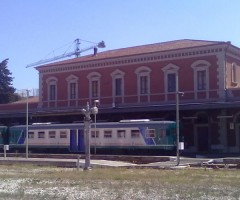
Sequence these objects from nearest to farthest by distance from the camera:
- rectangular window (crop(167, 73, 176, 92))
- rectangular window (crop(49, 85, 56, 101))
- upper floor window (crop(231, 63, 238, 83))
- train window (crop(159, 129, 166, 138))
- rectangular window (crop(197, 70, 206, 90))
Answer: train window (crop(159, 129, 166, 138)) → rectangular window (crop(197, 70, 206, 90)) → upper floor window (crop(231, 63, 238, 83)) → rectangular window (crop(167, 73, 176, 92)) → rectangular window (crop(49, 85, 56, 101))

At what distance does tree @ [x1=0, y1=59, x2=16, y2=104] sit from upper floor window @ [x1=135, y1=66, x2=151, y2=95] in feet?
126

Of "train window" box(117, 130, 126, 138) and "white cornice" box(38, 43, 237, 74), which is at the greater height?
"white cornice" box(38, 43, 237, 74)

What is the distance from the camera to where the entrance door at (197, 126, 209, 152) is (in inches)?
1752

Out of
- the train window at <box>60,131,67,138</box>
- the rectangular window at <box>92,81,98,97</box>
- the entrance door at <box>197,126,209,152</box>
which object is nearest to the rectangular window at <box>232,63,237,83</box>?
the entrance door at <box>197,126,209,152</box>

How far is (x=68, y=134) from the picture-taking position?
45781 mm

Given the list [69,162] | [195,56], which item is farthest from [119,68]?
[69,162]

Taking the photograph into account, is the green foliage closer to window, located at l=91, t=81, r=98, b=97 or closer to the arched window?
window, located at l=91, t=81, r=98, b=97

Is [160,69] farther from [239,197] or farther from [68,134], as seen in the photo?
[239,197]

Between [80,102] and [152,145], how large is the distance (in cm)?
1406

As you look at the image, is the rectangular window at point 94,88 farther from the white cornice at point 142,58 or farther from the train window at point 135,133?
the train window at point 135,133

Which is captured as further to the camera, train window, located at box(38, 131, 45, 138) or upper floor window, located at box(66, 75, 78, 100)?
upper floor window, located at box(66, 75, 78, 100)

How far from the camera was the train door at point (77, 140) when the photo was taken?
45094mm

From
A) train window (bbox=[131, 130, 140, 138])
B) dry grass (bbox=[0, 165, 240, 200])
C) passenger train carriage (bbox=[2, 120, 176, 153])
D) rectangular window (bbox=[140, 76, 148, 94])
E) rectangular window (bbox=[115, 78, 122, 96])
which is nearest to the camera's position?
dry grass (bbox=[0, 165, 240, 200])

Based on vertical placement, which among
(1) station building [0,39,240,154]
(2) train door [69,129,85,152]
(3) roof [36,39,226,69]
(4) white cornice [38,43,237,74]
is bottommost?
(2) train door [69,129,85,152]
